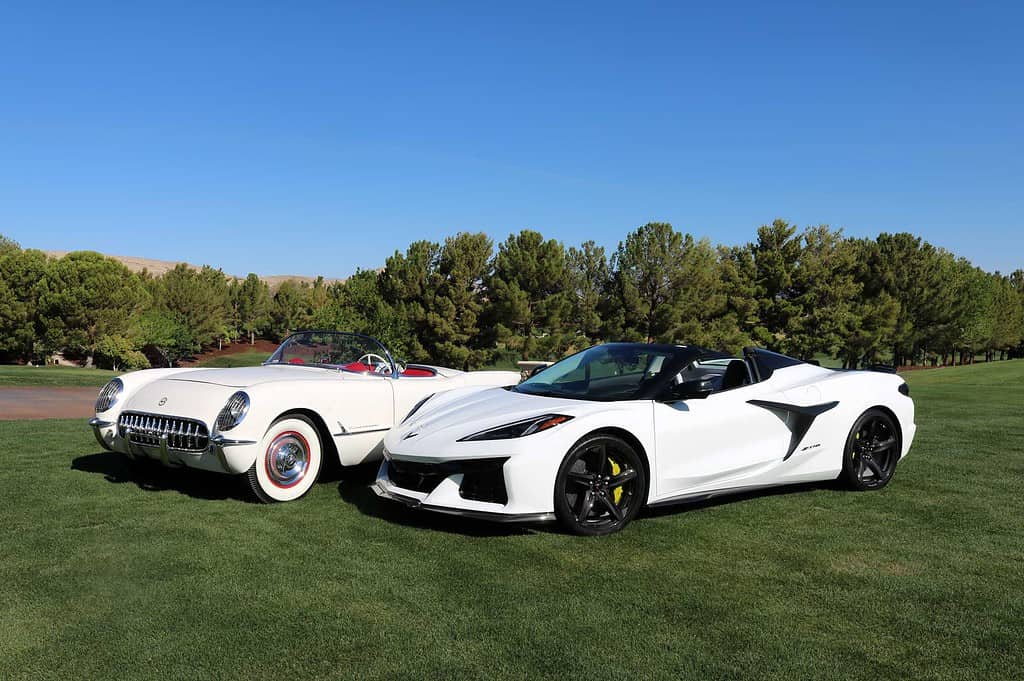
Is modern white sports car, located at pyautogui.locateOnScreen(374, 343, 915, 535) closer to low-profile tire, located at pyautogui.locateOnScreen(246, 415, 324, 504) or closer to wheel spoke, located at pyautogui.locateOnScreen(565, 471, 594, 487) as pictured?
wheel spoke, located at pyautogui.locateOnScreen(565, 471, 594, 487)

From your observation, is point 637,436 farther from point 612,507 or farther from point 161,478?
point 161,478

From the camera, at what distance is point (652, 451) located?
5.42 m

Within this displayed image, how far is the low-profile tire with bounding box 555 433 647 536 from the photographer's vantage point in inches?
200

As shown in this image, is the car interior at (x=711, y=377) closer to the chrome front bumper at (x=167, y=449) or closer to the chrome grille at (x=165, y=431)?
the chrome front bumper at (x=167, y=449)

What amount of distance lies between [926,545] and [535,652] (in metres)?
3.14

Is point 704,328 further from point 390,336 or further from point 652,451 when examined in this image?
point 652,451

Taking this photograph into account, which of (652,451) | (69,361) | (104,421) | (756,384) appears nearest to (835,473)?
(756,384)

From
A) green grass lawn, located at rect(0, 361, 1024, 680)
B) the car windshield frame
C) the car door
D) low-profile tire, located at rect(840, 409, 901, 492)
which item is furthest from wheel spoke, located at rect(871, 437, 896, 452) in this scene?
the car windshield frame


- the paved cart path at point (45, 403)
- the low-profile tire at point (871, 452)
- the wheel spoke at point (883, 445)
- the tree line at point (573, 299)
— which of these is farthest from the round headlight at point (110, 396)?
the tree line at point (573, 299)

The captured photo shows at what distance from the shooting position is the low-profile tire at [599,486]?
5.09 m

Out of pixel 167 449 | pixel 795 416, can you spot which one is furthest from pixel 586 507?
pixel 167 449

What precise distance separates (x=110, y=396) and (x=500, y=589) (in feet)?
15.3

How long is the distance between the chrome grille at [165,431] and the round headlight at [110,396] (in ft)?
1.33

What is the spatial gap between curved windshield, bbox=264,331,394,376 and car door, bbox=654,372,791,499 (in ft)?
10.5
